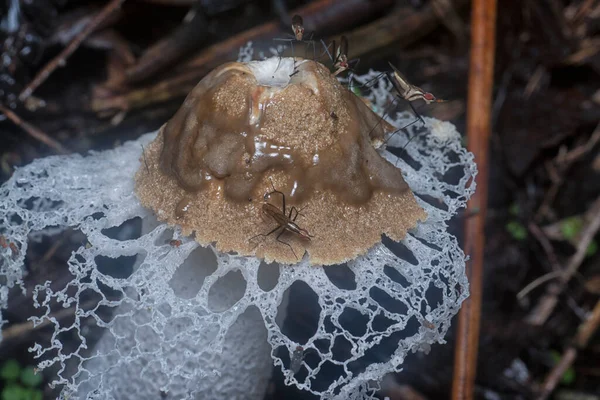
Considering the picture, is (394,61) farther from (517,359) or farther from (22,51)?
(22,51)

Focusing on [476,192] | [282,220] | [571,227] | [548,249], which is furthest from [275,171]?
[571,227]

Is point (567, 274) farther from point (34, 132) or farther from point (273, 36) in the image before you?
point (34, 132)

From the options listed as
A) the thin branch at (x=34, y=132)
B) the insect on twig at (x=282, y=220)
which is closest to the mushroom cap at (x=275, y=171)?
the insect on twig at (x=282, y=220)

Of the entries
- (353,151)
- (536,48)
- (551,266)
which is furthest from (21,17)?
(551,266)

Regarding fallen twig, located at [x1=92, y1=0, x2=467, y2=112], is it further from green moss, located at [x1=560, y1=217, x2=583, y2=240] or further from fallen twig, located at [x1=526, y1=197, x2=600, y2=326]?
fallen twig, located at [x1=526, y1=197, x2=600, y2=326]

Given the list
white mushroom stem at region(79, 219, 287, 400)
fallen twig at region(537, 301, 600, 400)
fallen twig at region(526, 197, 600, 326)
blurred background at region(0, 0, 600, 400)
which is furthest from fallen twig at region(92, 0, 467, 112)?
fallen twig at region(537, 301, 600, 400)
